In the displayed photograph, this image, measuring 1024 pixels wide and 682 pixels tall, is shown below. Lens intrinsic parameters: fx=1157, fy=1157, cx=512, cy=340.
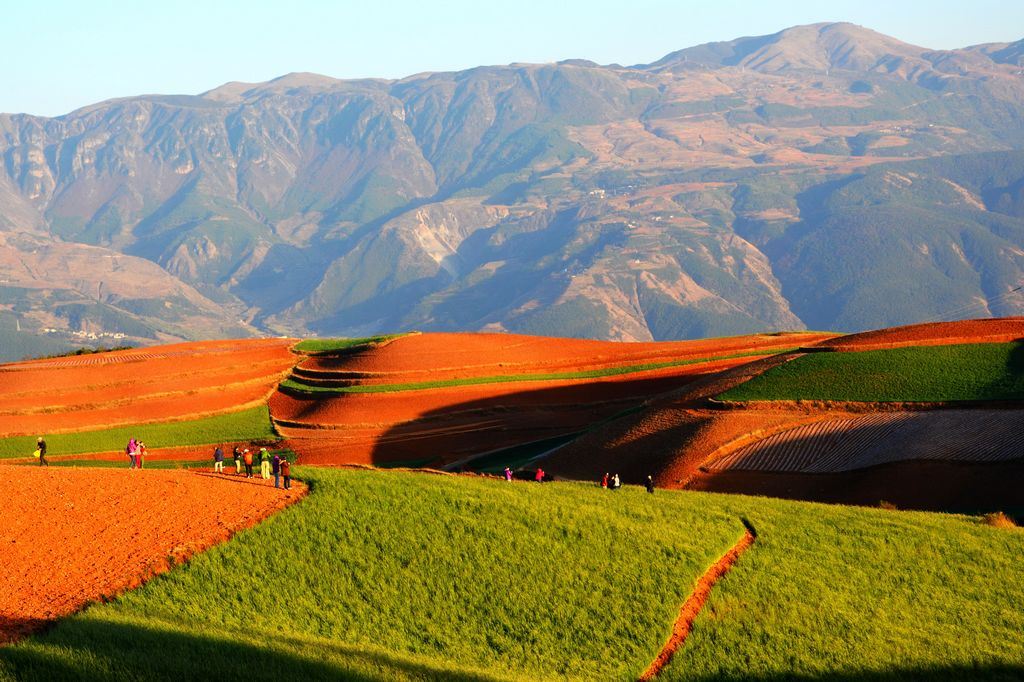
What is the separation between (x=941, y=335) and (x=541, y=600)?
189 feet

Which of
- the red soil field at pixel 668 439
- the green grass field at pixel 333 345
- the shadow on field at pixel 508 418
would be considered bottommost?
the shadow on field at pixel 508 418

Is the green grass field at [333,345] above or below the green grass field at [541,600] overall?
below

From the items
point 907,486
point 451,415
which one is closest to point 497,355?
point 451,415

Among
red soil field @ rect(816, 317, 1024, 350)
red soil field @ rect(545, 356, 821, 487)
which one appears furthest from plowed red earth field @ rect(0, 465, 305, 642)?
red soil field @ rect(816, 317, 1024, 350)

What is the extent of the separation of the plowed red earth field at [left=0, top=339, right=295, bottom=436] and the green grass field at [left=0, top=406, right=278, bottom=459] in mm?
1347

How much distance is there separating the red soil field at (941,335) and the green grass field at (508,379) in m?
16.0

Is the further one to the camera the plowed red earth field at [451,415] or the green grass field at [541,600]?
the plowed red earth field at [451,415]

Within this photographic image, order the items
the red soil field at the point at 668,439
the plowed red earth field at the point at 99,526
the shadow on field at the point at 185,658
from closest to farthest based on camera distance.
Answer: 1. the shadow on field at the point at 185,658
2. the plowed red earth field at the point at 99,526
3. the red soil field at the point at 668,439

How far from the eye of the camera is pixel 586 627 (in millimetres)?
34250

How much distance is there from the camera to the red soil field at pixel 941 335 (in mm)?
81688

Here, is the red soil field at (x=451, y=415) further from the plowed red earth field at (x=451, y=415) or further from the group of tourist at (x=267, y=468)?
the group of tourist at (x=267, y=468)

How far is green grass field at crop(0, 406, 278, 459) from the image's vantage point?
84.9m

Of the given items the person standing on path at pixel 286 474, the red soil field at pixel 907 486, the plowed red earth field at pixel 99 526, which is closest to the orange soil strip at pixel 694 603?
the red soil field at pixel 907 486

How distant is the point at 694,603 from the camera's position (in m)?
36.7
